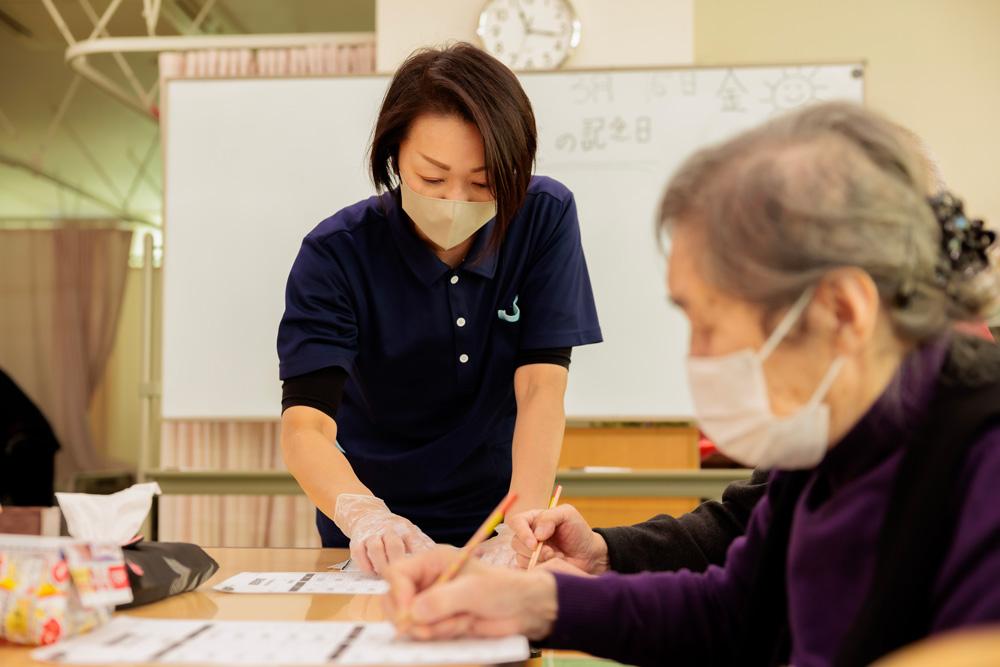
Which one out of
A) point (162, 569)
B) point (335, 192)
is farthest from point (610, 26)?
point (162, 569)

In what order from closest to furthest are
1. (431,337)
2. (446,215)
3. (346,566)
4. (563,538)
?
(563,538) < (346,566) < (446,215) < (431,337)

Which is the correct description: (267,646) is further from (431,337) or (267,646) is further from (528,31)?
(528,31)

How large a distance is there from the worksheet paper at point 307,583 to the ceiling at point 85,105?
3.50 meters

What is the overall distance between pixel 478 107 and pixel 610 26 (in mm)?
2038

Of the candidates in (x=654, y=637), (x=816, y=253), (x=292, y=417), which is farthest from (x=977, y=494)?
(x=292, y=417)

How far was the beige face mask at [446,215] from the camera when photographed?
134cm

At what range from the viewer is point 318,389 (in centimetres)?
137

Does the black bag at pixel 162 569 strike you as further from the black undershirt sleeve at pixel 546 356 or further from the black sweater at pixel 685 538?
the black undershirt sleeve at pixel 546 356

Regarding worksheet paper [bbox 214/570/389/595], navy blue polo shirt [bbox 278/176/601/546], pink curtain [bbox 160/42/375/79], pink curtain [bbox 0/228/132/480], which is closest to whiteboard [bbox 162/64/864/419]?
pink curtain [bbox 160/42/375/79]

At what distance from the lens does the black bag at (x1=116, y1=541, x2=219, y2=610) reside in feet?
A: 3.17

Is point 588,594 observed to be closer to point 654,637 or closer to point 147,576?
point 654,637

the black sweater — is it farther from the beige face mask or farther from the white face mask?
the beige face mask

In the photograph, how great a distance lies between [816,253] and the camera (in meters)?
0.62

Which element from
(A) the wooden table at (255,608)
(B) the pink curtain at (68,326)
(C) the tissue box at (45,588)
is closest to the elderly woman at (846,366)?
(A) the wooden table at (255,608)
